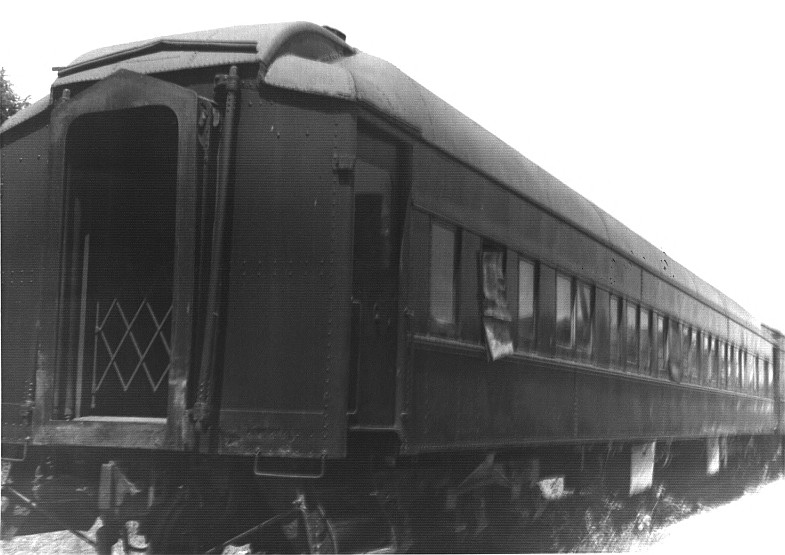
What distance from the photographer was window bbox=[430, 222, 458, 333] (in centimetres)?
657

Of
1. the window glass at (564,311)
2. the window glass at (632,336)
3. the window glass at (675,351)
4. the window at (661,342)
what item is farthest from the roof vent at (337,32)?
the window glass at (675,351)

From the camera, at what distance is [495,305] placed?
7566 millimetres

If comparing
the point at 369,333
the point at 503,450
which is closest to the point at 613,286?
the point at 503,450

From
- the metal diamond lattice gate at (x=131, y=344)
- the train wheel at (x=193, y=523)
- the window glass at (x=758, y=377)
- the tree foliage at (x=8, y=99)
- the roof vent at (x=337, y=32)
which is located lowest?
the train wheel at (x=193, y=523)

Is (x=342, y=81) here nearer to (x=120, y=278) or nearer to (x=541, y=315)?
(x=120, y=278)

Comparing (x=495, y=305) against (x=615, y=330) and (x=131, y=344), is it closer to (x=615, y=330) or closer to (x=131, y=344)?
(x=131, y=344)

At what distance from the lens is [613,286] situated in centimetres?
1122

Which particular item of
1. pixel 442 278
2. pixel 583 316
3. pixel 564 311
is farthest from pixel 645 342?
pixel 442 278

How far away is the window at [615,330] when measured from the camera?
11.1m

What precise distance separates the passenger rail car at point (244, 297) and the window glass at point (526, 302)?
865 mm

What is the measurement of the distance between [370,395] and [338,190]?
1.16 metres

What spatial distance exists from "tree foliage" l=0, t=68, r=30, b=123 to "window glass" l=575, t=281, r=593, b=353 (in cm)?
1010

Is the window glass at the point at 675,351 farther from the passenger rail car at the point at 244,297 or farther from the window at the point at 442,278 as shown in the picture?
the window at the point at 442,278

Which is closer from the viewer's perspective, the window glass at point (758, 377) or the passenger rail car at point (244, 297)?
the passenger rail car at point (244, 297)
